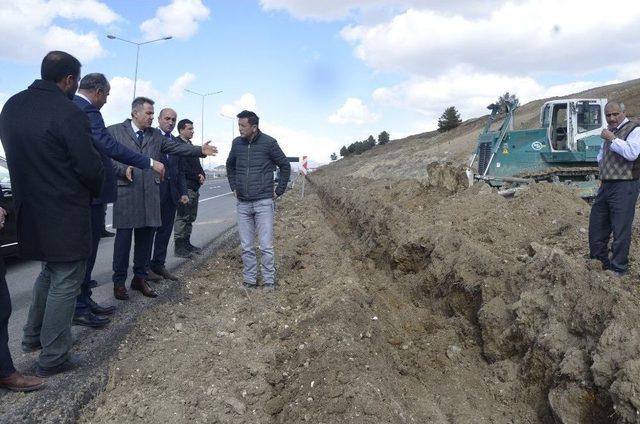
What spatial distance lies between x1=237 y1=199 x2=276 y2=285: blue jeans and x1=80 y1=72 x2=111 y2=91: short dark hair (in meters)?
1.97

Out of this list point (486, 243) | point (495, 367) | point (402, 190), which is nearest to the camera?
point (495, 367)

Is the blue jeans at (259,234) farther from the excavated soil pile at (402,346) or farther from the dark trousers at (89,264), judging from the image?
the dark trousers at (89,264)

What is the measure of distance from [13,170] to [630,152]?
5266 mm

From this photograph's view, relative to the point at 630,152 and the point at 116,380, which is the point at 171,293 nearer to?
the point at 116,380

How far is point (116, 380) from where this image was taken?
3566 mm

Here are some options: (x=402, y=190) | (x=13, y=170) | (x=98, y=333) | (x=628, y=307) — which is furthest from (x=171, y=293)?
(x=402, y=190)

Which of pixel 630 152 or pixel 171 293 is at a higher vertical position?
pixel 630 152

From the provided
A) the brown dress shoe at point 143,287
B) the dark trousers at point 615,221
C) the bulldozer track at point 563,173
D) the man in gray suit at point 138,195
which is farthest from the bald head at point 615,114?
the bulldozer track at point 563,173

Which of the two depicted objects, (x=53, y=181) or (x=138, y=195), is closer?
(x=53, y=181)

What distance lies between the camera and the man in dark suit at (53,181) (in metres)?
3.31

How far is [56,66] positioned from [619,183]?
5133 mm

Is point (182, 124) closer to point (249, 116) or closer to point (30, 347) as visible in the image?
point (249, 116)

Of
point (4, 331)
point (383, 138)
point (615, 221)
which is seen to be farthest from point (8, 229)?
point (383, 138)

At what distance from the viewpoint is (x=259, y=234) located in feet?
19.3
